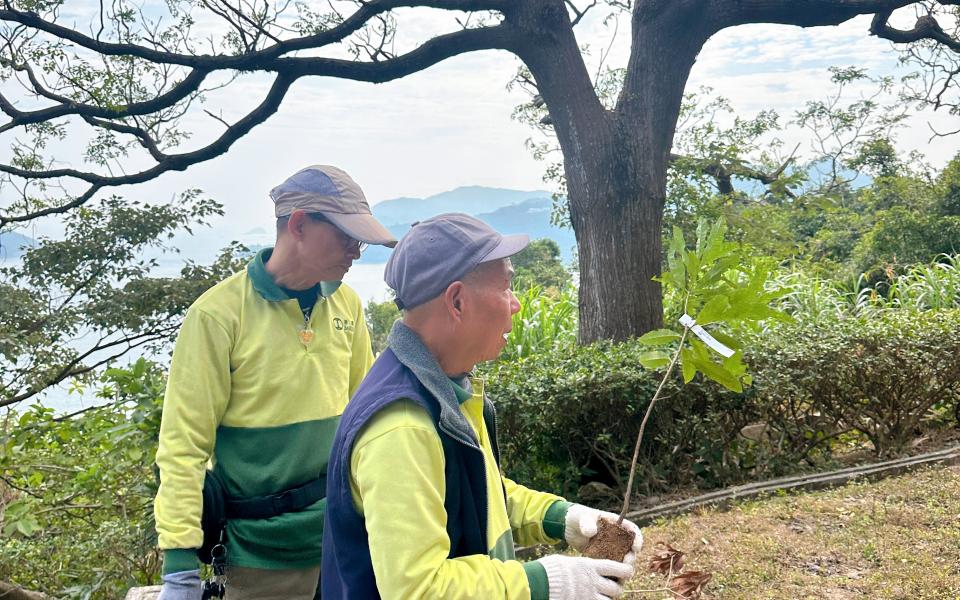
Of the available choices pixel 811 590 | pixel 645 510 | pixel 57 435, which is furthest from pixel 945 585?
pixel 57 435

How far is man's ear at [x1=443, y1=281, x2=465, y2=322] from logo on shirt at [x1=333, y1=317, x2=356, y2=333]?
1.00 meters

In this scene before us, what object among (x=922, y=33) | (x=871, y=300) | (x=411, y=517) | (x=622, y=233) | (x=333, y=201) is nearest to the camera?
(x=411, y=517)

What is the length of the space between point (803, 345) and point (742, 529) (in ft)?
6.21

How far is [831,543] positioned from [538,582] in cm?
331

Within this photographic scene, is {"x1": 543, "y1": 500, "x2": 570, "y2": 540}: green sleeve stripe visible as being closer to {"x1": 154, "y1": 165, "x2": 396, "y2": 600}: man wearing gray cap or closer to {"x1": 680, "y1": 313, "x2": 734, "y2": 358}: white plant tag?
{"x1": 680, "y1": 313, "x2": 734, "y2": 358}: white plant tag

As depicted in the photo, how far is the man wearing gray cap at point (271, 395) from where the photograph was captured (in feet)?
7.46

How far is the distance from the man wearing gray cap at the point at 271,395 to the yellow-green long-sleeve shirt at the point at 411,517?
859 mm

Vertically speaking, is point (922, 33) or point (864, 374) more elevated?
point (922, 33)

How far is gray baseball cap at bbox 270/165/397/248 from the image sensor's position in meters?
2.28

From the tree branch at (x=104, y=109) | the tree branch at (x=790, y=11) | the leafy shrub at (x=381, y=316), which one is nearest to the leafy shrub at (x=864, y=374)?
the tree branch at (x=790, y=11)

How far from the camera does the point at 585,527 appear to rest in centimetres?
181

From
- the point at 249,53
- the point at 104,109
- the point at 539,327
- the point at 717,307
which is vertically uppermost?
the point at 249,53

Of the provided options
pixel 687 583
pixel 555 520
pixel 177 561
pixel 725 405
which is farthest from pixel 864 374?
pixel 177 561

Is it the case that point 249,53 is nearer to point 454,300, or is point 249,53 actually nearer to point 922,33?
point 454,300
